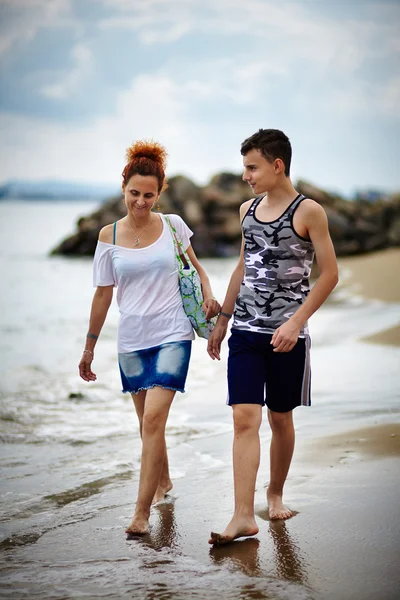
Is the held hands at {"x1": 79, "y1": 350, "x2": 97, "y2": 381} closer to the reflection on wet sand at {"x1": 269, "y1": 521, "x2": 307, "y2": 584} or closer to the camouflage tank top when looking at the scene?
the camouflage tank top

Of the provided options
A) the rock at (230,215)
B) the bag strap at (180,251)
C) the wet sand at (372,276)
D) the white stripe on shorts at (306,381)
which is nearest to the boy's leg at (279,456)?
the white stripe on shorts at (306,381)

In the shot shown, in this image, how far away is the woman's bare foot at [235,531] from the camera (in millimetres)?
4473

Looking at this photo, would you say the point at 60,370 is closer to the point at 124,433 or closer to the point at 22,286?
the point at 124,433

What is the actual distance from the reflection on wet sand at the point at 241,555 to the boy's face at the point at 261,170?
183cm

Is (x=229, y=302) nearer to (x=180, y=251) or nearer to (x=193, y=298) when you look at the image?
(x=193, y=298)

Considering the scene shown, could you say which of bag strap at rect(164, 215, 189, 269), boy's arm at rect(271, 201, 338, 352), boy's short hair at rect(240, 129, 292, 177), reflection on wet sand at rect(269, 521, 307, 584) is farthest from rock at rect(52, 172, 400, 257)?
reflection on wet sand at rect(269, 521, 307, 584)

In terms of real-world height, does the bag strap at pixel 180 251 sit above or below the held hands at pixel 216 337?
above

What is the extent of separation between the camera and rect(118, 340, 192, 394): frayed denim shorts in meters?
4.98

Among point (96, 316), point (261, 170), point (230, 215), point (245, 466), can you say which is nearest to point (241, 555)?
point (245, 466)

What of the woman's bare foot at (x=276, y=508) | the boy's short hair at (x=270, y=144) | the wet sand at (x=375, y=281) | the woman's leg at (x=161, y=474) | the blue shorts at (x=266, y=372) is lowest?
the woman's bare foot at (x=276, y=508)

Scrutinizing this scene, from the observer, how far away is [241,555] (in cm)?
438

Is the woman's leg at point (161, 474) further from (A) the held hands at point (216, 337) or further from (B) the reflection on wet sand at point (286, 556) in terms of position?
(B) the reflection on wet sand at point (286, 556)

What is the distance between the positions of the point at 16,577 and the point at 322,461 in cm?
230

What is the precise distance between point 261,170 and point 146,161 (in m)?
0.75
